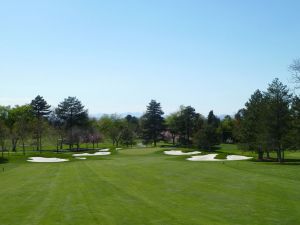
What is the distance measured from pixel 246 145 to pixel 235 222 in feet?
151

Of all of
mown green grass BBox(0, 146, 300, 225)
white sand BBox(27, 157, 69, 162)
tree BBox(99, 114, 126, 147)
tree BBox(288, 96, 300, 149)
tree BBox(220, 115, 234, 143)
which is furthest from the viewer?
tree BBox(220, 115, 234, 143)

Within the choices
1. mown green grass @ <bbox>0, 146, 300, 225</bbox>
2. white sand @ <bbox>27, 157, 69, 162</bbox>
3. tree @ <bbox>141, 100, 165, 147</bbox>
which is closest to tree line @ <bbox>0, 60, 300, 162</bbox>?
tree @ <bbox>141, 100, 165, 147</bbox>

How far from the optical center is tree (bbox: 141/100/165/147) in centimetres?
10644

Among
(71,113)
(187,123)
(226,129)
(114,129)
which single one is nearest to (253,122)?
(187,123)

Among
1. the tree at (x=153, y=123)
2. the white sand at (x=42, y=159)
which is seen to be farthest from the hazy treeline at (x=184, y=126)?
the white sand at (x=42, y=159)

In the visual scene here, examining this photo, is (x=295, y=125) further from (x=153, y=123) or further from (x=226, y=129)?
(x=226, y=129)

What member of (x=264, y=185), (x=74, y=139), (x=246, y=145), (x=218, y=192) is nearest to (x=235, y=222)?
(x=218, y=192)

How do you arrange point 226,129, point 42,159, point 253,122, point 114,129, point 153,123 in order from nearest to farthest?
point 42,159
point 253,122
point 153,123
point 114,129
point 226,129

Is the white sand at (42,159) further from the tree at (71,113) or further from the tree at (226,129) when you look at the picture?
the tree at (226,129)

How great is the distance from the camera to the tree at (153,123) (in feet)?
349

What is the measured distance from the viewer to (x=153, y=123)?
106625 millimetres

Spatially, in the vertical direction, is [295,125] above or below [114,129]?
below

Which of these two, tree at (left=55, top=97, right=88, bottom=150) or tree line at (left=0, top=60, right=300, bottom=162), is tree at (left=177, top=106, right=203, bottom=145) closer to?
tree line at (left=0, top=60, right=300, bottom=162)

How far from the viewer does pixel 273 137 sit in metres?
49.3
